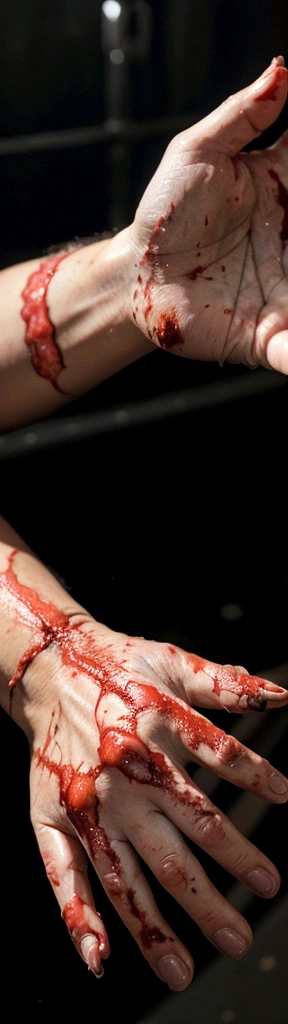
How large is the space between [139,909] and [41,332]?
892 millimetres

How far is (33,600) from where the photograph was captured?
1.13m

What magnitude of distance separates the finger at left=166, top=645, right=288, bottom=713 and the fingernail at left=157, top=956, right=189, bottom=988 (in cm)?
27

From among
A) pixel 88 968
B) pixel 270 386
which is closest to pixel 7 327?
pixel 270 386

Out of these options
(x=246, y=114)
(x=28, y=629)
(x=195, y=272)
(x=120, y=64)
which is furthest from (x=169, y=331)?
(x=120, y=64)

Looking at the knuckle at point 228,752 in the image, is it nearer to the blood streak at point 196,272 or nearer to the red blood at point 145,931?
the red blood at point 145,931

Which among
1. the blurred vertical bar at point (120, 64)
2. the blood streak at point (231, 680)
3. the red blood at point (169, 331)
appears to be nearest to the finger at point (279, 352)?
the red blood at point (169, 331)

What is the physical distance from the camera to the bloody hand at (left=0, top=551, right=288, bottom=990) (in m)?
0.87

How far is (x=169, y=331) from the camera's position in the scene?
3.71 ft

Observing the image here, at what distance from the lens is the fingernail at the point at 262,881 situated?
2.94ft

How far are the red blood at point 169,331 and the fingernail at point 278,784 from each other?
0.60 metres

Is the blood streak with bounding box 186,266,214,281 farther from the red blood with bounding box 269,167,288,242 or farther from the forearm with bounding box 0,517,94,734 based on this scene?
the forearm with bounding box 0,517,94,734

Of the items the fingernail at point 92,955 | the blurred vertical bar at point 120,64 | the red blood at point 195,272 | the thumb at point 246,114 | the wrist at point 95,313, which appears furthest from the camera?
the blurred vertical bar at point 120,64

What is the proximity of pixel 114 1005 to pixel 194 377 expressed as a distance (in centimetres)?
128

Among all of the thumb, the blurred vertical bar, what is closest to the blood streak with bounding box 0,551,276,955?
the thumb
